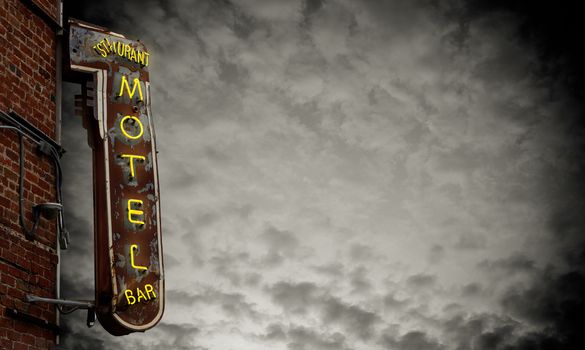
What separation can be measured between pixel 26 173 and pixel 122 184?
4.51 feet

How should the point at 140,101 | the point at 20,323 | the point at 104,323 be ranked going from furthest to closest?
the point at 140,101 → the point at 104,323 → the point at 20,323

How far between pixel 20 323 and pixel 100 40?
15.7 feet

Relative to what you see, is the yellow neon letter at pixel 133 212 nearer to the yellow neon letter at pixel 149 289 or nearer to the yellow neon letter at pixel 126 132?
the yellow neon letter at pixel 149 289

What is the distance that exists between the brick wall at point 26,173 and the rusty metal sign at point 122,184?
0.58 metres

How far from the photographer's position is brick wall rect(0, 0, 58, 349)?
8.10 meters

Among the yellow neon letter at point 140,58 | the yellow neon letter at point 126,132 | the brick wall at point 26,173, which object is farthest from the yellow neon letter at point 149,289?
the yellow neon letter at point 140,58

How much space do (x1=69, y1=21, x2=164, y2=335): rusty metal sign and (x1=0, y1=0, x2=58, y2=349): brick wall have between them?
1.89ft

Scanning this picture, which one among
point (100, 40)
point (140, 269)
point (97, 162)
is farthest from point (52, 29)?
point (140, 269)

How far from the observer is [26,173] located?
8805mm

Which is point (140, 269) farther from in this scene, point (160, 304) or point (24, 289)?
point (24, 289)

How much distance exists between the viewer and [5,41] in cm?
897

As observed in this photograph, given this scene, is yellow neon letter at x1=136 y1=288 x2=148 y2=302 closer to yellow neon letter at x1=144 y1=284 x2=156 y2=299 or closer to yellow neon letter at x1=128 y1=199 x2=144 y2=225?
yellow neon letter at x1=144 y1=284 x2=156 y2=299

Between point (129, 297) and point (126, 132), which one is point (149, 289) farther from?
point (126, 132)

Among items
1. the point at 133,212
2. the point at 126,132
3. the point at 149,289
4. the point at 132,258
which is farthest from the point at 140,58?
the point at 149,289
